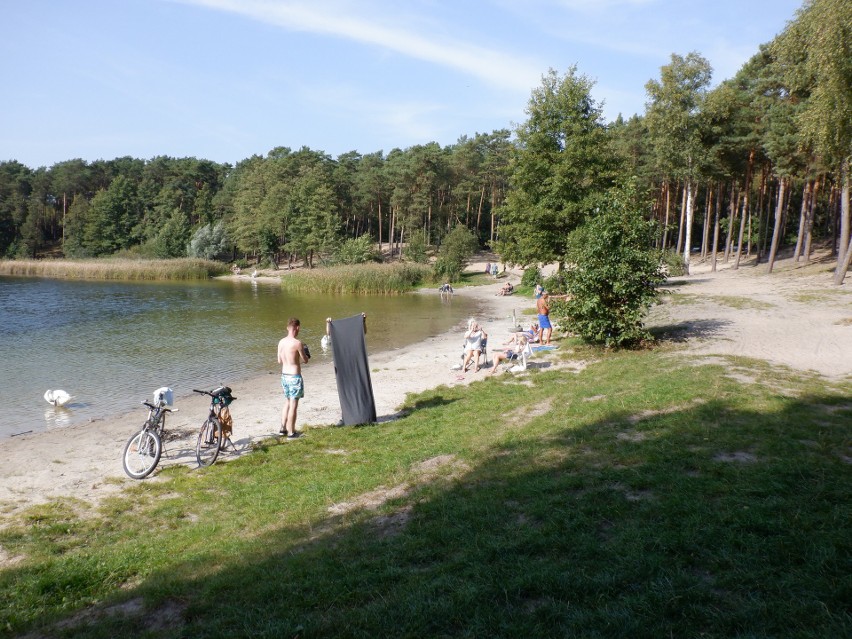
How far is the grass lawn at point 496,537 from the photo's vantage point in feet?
12.2

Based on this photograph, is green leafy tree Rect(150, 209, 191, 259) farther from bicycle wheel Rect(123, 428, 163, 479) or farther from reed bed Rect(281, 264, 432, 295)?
bicycle wheel Rect(123, 428, 163, 479)

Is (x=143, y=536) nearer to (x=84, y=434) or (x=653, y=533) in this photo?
(x=653, y=533)

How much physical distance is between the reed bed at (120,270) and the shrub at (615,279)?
55697 mm

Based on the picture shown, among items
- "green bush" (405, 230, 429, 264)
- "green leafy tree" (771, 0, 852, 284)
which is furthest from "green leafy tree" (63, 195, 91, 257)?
"green leafy tree" (771, 0, 852, 284)

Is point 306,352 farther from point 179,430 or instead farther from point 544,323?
point 544,323

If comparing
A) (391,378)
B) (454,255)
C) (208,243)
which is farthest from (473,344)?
(208,243)

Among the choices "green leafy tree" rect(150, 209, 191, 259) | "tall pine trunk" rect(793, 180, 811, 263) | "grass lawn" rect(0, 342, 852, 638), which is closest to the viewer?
"grass lawn" rect(0, 342, 852, 638)

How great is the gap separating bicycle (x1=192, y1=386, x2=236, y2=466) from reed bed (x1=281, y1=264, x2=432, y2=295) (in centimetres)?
3646

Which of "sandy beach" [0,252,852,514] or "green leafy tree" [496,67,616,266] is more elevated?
"green leafy tree" [496,67,616,266]

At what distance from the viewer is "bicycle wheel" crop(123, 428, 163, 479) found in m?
8.15

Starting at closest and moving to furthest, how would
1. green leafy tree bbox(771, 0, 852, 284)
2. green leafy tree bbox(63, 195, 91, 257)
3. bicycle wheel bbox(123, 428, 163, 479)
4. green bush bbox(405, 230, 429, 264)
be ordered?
1. bicycle wheel bbox(123, 428, 163, 479)
2. green leafy tree bbox(771, 0, 852, 284)
3. green bush bbox(405, 230, 429, 264)
4. green leafy tree bbox(63, 195, 91, 257)

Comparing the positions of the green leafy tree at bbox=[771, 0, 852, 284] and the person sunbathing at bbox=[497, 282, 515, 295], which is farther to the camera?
the person sunbathing at bbox=[497, 282, 515, 295]

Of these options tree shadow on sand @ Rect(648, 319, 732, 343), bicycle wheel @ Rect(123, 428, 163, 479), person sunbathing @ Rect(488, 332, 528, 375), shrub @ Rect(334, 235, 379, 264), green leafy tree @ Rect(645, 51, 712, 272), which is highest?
green leafy tree @ Rect(645, 51, 712, 272)

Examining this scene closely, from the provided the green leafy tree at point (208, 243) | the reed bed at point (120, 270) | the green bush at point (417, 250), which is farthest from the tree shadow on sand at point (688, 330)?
the green leafy tree at point (208, 243)
